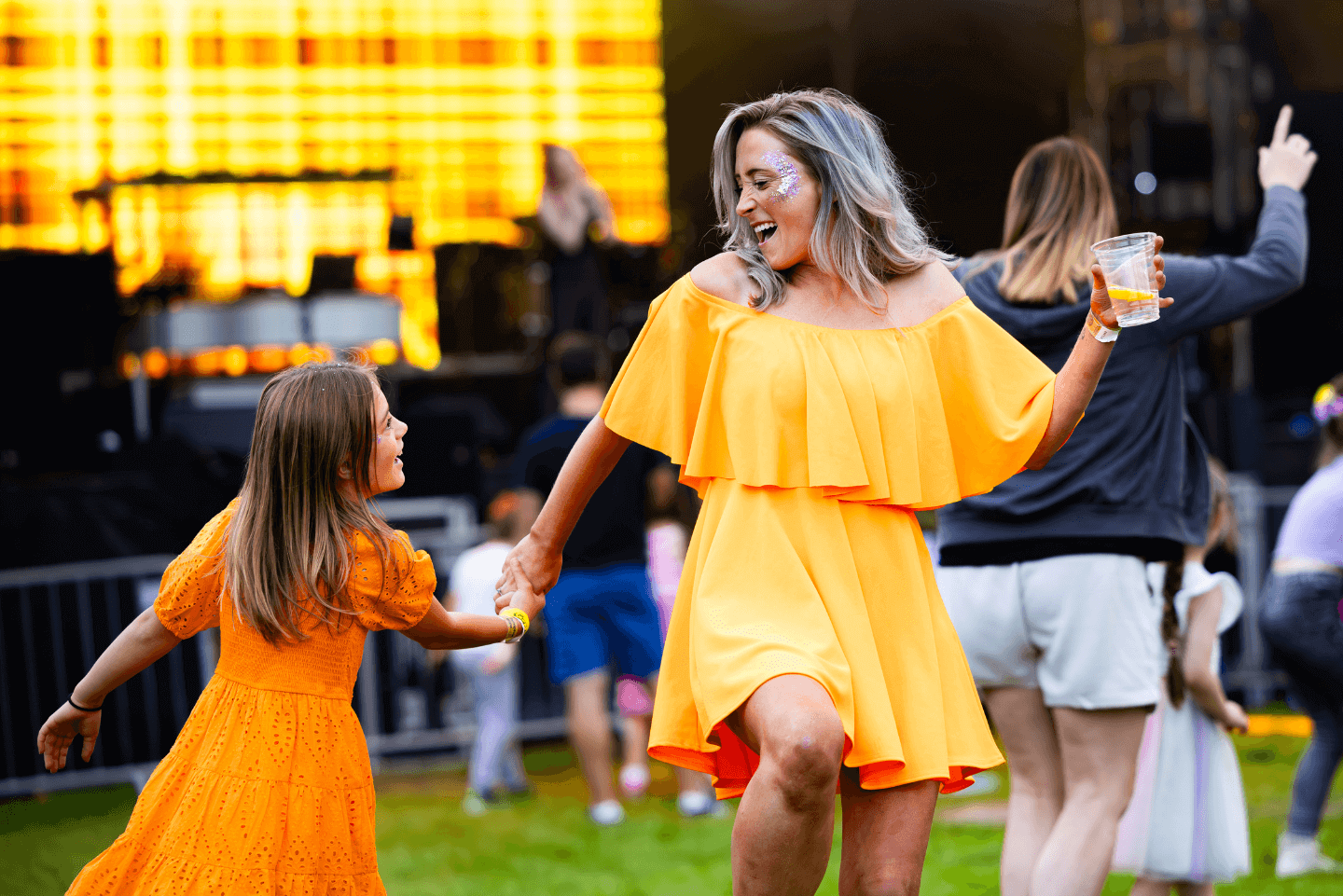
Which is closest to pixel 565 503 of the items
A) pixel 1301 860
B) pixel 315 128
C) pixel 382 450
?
pixel 382 450

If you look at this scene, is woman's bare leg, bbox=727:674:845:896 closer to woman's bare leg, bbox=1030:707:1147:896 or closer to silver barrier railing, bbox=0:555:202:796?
woman's bare leg, bbox=1030:707:1147:896

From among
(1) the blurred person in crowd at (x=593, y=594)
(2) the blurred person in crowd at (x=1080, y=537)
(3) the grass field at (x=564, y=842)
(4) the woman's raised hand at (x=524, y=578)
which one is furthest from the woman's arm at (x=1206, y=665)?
(1) the blurred person in crowd at (x=593, y=594)

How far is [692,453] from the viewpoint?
101 inches

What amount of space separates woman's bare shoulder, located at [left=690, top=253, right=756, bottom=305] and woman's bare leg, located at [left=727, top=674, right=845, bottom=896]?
29.5 inches

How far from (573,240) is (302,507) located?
6.94 metres

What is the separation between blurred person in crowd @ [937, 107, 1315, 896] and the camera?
314 cm

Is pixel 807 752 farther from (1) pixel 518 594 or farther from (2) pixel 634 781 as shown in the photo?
(2) pixel 634 781

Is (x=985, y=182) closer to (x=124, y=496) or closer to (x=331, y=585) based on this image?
(x=124, y=496)

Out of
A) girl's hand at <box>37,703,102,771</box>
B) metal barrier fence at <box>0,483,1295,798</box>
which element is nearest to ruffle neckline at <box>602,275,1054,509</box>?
girl's hand at <box>37,703,102,771</box>

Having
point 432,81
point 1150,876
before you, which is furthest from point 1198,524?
point 432,81

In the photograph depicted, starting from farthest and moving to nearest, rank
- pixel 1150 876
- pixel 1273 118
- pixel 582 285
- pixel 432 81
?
pixel 432 81 → pixel 582 285 → pixel 1273 118 → pixel 1150 876

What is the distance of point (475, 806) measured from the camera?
6.18 metres

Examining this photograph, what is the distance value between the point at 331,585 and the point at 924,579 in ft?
3.55

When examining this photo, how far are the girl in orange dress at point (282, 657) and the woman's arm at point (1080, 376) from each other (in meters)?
1.21
